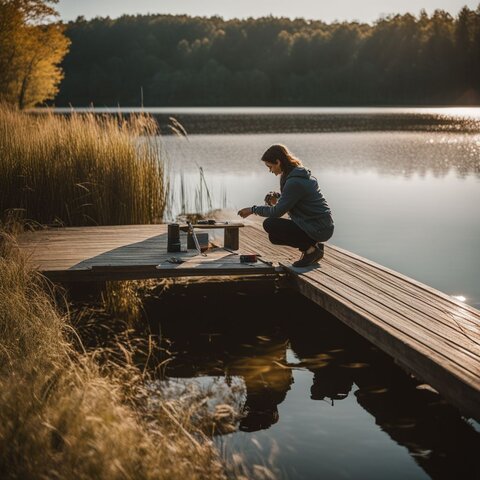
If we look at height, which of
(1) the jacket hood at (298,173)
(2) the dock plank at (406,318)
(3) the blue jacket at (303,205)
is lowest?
(2) the dock plank at (406,318)

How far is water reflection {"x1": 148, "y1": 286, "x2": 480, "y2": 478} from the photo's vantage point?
14.0ft

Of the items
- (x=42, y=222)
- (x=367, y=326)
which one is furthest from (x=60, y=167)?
(x=367, y=326)

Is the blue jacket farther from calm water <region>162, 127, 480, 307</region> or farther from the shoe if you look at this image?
calm water <region>162, 127, 480, 307</region>

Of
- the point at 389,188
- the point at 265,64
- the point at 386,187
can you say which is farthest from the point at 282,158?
the point at 265,64

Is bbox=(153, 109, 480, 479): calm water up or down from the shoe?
down

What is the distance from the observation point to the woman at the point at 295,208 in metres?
5.83

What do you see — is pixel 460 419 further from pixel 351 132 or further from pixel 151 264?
pixel 351 132

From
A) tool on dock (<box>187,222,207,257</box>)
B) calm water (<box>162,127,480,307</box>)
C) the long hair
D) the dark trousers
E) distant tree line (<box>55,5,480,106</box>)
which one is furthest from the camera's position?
distant tree line (<box>55,5,480,106</box>)

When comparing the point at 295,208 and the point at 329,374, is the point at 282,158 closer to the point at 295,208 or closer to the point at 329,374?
the point at 295,208

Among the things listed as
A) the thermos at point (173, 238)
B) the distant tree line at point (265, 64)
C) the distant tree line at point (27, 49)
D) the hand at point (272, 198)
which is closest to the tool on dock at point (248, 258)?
the hand at point (272, 198)

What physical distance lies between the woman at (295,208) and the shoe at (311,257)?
0.33 feet

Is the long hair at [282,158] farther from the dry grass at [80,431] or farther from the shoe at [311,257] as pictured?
the dry grass at [80,431]

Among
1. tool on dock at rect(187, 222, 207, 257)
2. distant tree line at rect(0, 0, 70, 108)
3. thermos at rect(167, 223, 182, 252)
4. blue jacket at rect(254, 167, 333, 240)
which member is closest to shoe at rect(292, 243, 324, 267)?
blue jacket at rect(254, 167, 333, 240)

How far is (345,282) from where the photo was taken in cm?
575
